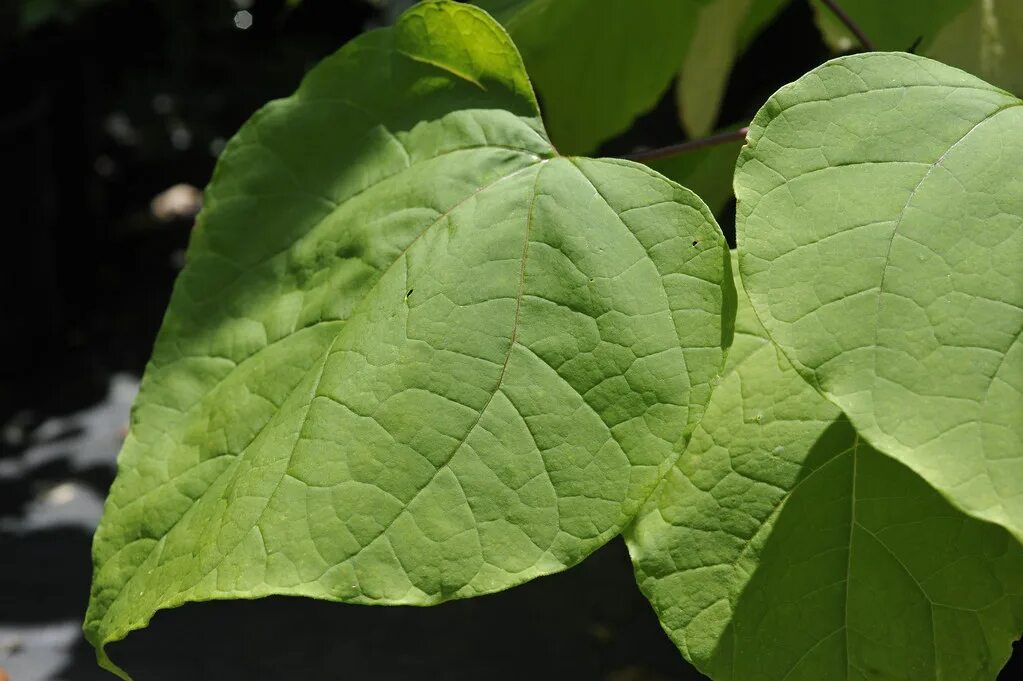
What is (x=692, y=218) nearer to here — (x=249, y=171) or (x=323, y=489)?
(x=323, y=489)

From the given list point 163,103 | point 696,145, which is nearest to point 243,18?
point 163,103

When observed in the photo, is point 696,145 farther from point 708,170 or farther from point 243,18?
point 243,18

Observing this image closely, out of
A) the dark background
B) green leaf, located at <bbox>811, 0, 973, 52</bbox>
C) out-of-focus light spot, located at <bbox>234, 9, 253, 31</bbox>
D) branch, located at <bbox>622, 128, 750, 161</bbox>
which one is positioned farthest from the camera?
out-of-focus light spot, located at <bbox>234, 9, 253, 31</bbox>

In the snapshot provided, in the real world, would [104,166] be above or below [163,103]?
below

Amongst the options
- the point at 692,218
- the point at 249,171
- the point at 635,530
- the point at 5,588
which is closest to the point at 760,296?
the point at 692,218

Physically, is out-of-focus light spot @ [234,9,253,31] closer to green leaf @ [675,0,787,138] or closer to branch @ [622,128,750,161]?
green leaf @ [675,0,787,138]

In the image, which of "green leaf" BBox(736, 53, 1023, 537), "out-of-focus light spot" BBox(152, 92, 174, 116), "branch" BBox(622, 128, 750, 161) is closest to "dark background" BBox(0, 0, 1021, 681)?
"out-of-focus light spot" BBox(152, 92, 174, 116)

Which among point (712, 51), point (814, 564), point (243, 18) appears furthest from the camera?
point (243, 18)
